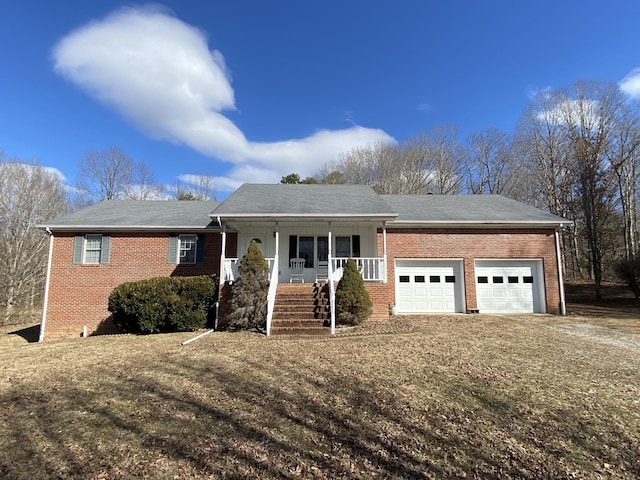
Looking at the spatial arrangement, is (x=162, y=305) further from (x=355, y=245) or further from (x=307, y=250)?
(x=355, y=245)

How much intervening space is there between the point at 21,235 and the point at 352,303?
69.9ft

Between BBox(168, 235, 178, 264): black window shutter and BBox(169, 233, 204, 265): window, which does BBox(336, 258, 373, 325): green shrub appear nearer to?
BBox(169, 233, 204, 265): window

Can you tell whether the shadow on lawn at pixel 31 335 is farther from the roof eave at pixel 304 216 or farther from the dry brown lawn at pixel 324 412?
the roof eave at pixel 304 216

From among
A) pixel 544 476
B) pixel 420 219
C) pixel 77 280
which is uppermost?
pixel 420 219

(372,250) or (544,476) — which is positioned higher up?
(372,250)

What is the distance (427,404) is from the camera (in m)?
4.33

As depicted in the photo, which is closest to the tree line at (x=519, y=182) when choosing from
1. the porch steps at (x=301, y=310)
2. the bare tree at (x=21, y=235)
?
the bare tree at (x=21, y=235)

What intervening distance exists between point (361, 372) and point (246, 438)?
2.60 metres

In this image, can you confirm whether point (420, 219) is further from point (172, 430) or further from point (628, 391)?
point (172, 430)

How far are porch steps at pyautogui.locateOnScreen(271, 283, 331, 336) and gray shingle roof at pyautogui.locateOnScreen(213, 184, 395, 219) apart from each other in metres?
2.42

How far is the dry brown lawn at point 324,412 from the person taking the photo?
3.03 meters

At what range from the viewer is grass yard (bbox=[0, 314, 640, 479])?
3.03 m

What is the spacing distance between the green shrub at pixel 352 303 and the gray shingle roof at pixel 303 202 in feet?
7.92

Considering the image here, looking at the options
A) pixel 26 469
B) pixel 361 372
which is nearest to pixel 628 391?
pixel 361 372
